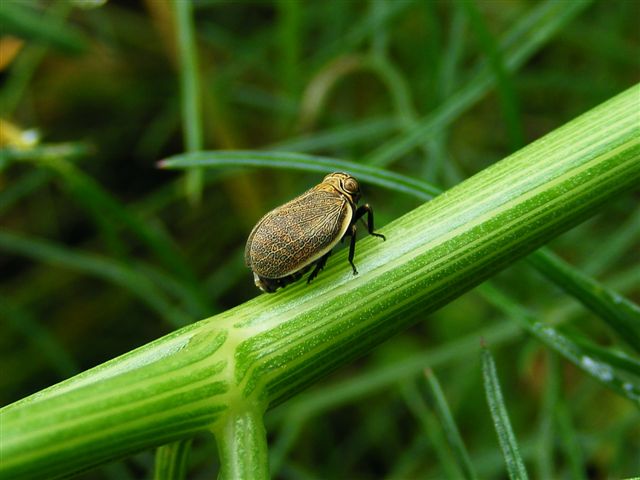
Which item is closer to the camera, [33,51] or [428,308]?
[428,308]

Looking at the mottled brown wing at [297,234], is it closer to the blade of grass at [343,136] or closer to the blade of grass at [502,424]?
the blade of grass at [502,424]

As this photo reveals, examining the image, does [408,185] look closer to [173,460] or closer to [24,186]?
[173,460]

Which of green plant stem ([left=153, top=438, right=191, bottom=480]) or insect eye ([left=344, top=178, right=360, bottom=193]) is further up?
insect eye ([left=344, top=178, right=360, bottom=193])

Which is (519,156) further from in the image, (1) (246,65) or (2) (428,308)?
(1) (246,65)

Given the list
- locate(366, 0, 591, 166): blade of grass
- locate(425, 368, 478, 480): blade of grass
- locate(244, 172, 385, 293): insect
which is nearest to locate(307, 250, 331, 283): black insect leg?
locate(244, 172, 385, 293): insect

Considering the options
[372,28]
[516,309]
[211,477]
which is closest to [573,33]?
[372,28]

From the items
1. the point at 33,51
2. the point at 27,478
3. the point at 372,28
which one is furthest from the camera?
the point at 33,51

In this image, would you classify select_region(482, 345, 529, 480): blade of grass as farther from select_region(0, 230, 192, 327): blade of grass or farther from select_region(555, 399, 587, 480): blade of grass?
select_region(0, 230, 192, 327): blade of grass
